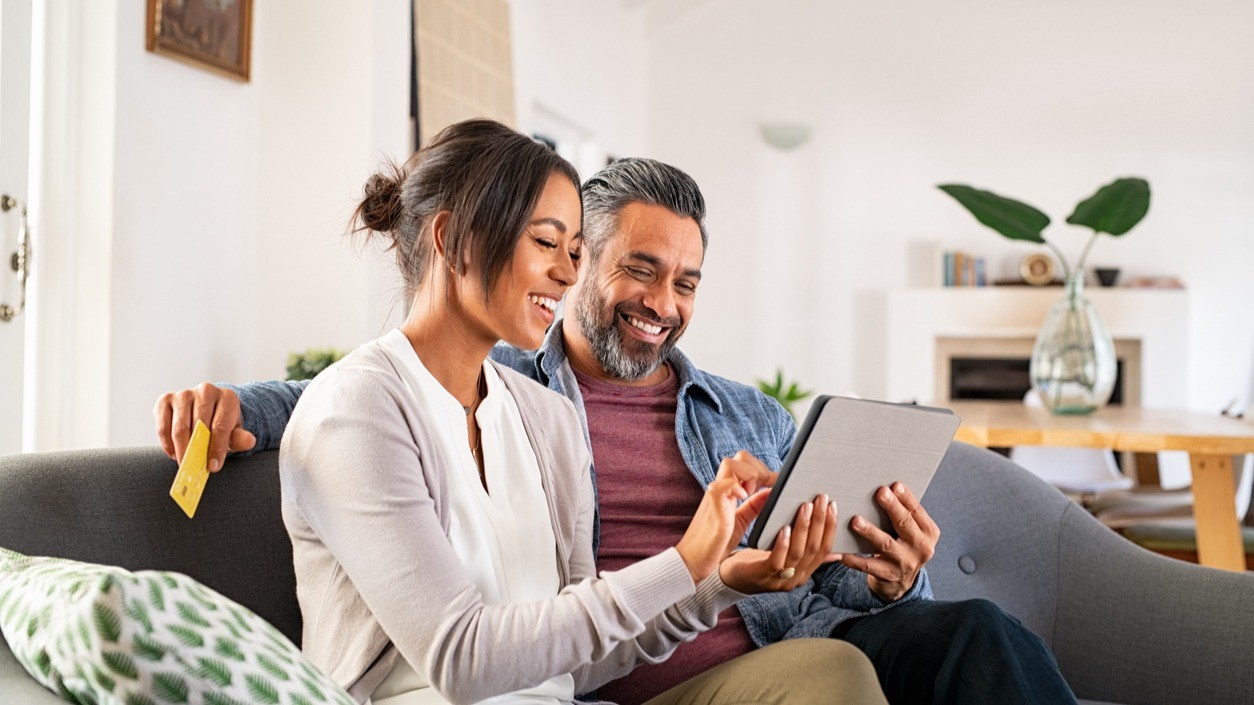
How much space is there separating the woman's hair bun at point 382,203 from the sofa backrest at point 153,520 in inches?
12.5

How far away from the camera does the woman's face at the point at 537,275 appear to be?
4.44 ft

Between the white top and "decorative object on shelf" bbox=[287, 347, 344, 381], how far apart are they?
1903mm

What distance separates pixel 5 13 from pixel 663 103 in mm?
4918

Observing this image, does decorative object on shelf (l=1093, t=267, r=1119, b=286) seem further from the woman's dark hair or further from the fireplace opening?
the woman's dark hair

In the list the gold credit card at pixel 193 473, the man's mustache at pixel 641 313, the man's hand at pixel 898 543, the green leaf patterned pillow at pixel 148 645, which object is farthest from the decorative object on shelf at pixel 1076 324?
the green leaf patterned pillow at pixel 148 645

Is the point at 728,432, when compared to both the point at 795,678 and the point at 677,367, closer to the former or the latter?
the point at 677,367

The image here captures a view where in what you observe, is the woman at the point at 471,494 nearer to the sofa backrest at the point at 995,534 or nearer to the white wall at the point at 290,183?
the sofa backrest at the point at 995,534

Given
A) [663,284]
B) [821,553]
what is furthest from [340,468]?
[663,284]

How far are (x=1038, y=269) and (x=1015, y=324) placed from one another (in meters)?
0.34

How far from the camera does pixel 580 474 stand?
1.53m

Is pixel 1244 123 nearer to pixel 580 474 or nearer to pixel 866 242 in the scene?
pixel 866 242

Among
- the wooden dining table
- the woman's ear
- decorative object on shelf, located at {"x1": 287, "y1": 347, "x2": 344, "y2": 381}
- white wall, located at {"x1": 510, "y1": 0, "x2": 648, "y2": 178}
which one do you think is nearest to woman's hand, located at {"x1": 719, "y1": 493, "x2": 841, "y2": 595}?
the woman's ear

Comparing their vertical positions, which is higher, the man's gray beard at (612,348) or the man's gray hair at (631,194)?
the man's gray hair at (631,194)

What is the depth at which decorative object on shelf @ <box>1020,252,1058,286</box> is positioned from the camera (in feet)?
22.2
